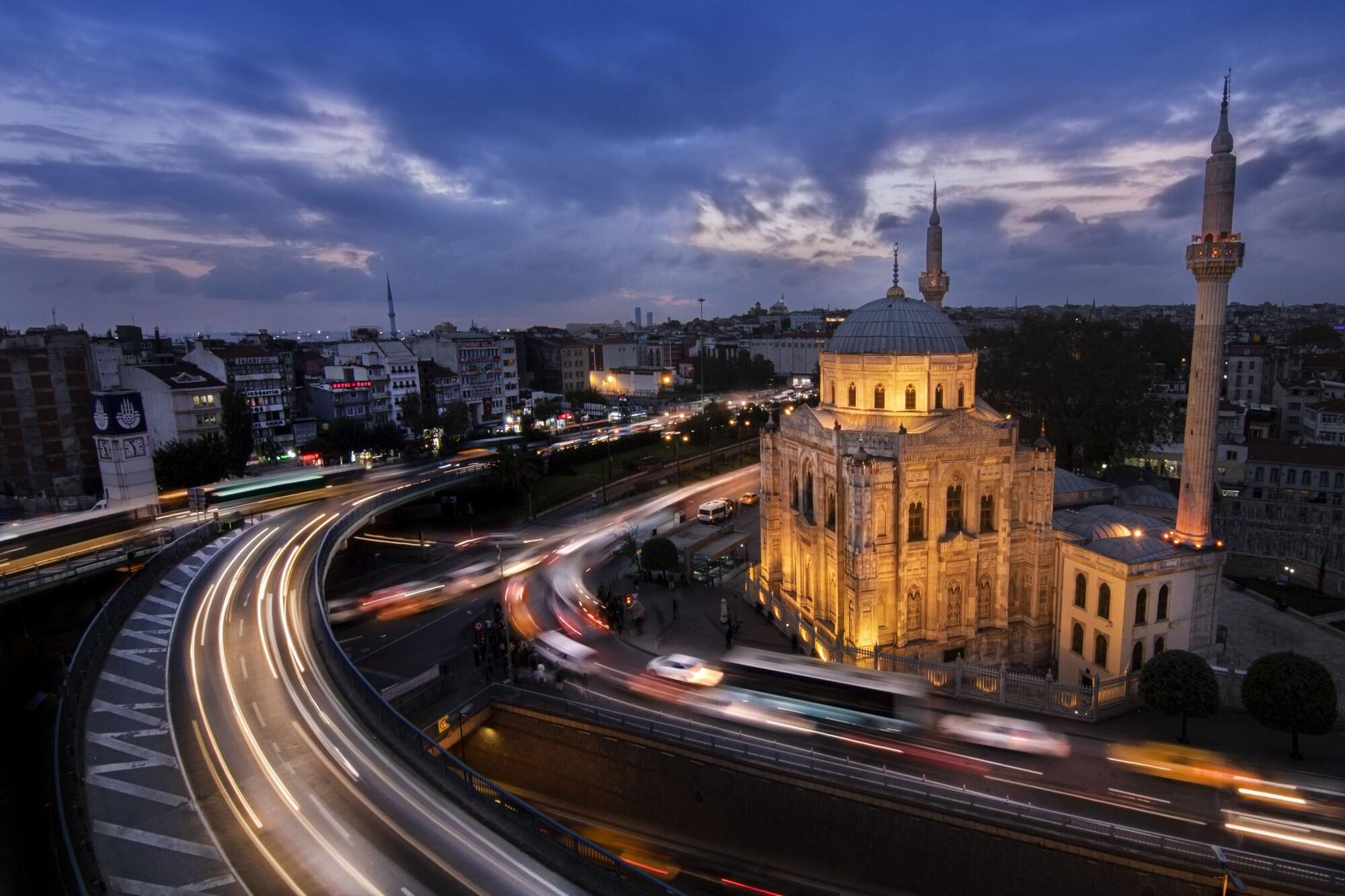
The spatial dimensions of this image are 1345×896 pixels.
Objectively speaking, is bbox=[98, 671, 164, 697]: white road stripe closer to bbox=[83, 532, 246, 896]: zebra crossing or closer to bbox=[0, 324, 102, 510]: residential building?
bbox=[83, 532, 246, 896]: zebra crossing

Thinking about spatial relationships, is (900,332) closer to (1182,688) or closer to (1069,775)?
(1182,688)

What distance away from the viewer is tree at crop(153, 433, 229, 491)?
5622 centimetres

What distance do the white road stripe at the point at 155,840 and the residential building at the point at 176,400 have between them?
5919 centimetres

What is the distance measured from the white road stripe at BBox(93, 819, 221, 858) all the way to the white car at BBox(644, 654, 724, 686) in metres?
16.1

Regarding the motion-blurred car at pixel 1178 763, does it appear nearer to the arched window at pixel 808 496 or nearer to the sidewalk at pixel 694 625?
the sidewalk at pixel 694 625

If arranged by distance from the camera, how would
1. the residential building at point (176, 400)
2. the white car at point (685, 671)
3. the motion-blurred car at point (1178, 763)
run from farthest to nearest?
the residential building at point (176, 400), the white car at point (685, 671), the motion-blurred car at point (1178, 763)

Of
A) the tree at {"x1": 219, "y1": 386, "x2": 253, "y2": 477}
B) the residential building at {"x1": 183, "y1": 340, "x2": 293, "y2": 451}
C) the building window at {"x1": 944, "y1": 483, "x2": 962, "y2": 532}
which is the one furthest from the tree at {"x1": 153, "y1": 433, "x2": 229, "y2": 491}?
the building window at {"x1": 944, "y1": 483, "x2": 962, "y2": 532}

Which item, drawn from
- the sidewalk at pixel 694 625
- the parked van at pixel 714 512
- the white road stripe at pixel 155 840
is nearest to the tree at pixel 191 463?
the sidewalk at pixel 694 625

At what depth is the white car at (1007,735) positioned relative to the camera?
78.0ft

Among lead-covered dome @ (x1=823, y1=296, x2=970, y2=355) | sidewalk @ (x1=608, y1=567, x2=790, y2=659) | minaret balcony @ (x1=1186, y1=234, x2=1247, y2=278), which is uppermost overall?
minaret balcony @ (x1=1186, y1=234, x2=1247, y2=278)

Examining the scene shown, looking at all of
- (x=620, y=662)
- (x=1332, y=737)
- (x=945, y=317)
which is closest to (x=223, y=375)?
(x=620, y=662)

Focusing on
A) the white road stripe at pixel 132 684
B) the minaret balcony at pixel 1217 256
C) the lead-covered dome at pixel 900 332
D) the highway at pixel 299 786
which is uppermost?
the minaret balcony at pixel 1217 256

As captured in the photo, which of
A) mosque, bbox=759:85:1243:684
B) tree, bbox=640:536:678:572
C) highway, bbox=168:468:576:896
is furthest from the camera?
tree, bbox=640:536:678:572

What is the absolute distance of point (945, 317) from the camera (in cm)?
3572
